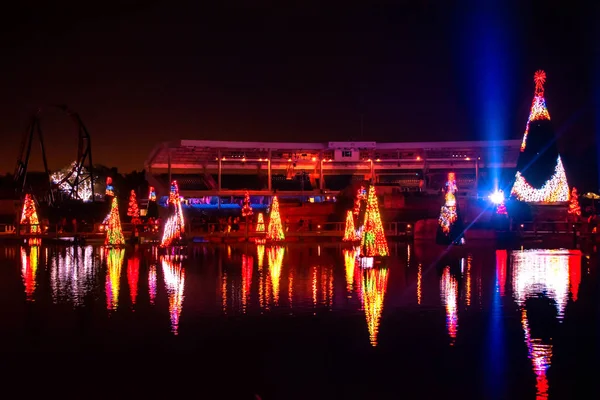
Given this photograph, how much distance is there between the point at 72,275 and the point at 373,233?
8056mm

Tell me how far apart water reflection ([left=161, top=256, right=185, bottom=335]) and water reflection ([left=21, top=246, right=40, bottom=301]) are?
8.59 ft

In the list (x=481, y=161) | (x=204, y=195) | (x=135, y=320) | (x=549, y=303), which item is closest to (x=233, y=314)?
(x=135, y=320)

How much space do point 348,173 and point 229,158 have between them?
32.6ft

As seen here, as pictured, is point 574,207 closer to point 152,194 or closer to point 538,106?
point 538,106

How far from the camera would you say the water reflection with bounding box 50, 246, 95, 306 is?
1534cm

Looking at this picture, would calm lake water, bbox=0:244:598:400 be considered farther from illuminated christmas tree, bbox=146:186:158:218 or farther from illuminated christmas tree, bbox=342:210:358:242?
illuminated christmas tree, bbox=146:186:158:218

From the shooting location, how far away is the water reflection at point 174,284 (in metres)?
12.7

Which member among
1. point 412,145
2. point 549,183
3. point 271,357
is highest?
point 412,145

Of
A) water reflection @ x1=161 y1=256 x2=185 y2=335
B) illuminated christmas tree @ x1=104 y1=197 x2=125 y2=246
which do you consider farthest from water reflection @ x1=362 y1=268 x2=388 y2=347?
illuminated christmas tree @ x1=104 y1=197 x2=125 y2=246

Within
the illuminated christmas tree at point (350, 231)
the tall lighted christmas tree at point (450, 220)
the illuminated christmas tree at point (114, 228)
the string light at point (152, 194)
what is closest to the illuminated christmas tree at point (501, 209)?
the tall lighted christmas tree at point (450, 220)

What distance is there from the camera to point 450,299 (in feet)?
47.6

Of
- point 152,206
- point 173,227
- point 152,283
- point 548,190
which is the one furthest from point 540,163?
point 152,206

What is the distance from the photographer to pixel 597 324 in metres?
11.8

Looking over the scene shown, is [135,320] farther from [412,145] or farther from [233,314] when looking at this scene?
[412,145]
